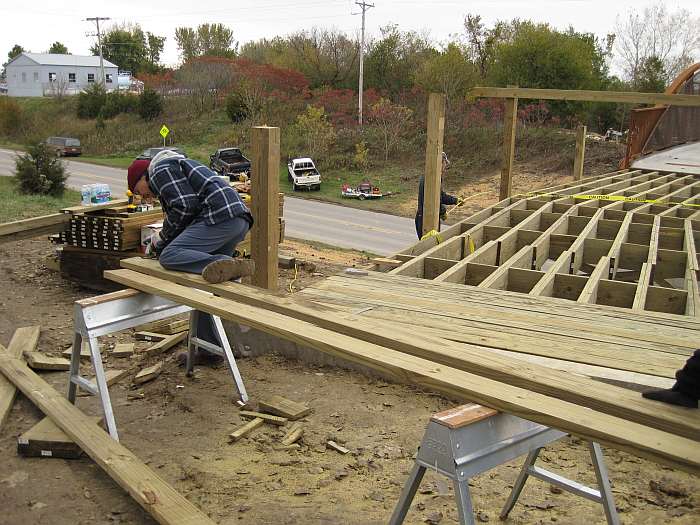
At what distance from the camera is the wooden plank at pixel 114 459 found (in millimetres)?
3316

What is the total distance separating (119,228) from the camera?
8086 mm

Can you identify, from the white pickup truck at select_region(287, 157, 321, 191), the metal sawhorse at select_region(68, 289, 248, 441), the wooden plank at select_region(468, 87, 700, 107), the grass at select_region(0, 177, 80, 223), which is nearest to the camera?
the metal sawhorse at select_region(68, 289, 248, 441)

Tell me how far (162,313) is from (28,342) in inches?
91.6

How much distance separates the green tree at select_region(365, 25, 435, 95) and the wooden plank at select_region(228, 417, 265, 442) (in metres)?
36.6

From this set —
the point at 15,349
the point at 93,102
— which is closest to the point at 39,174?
the point at 15,349

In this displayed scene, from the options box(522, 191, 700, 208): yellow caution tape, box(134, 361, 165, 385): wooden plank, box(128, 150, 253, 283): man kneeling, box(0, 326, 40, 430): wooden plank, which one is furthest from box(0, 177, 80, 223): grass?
box(522, 191, 700, 208): yellow caution tape

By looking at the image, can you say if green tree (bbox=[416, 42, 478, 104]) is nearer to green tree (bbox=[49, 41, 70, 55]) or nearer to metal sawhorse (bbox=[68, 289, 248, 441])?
metal sawhorse (bbox=[68, 289, 248, 441])

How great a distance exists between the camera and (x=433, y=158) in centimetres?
830

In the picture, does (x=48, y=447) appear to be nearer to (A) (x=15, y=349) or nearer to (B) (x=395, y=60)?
(A) (x=15, y=349)

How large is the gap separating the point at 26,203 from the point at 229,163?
12.2 meters

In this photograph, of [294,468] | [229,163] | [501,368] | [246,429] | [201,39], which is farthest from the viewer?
[201,39]

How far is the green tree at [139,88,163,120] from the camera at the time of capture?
145ft

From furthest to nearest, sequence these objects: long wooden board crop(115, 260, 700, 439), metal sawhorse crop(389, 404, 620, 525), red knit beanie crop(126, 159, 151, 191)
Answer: red knit beanie crop(126, 159, 151, 191) → metal sawhorse crop(389, 404, 620, 525) → long wooden board crop(115, 260, 700, 439)

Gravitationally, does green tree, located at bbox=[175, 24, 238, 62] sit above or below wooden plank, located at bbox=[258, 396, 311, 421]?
above
